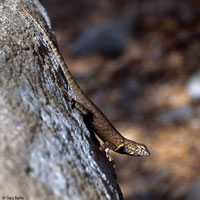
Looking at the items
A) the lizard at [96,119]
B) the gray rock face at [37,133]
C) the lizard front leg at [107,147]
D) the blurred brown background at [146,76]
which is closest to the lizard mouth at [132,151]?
the lizard at [96,119]

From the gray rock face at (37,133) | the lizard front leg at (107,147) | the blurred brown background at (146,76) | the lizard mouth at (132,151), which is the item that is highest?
the blurred brown background at (146,76)

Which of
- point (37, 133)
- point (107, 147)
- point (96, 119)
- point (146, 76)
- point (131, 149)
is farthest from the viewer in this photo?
point (146, 76)

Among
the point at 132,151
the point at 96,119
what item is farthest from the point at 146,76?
the point at 96,119

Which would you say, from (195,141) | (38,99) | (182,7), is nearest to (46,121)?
(38,99)

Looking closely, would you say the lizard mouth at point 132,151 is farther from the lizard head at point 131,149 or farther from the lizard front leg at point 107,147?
the lizard front leg at point 107,147

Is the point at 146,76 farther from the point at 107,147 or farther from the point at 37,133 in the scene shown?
the point at 37,133
